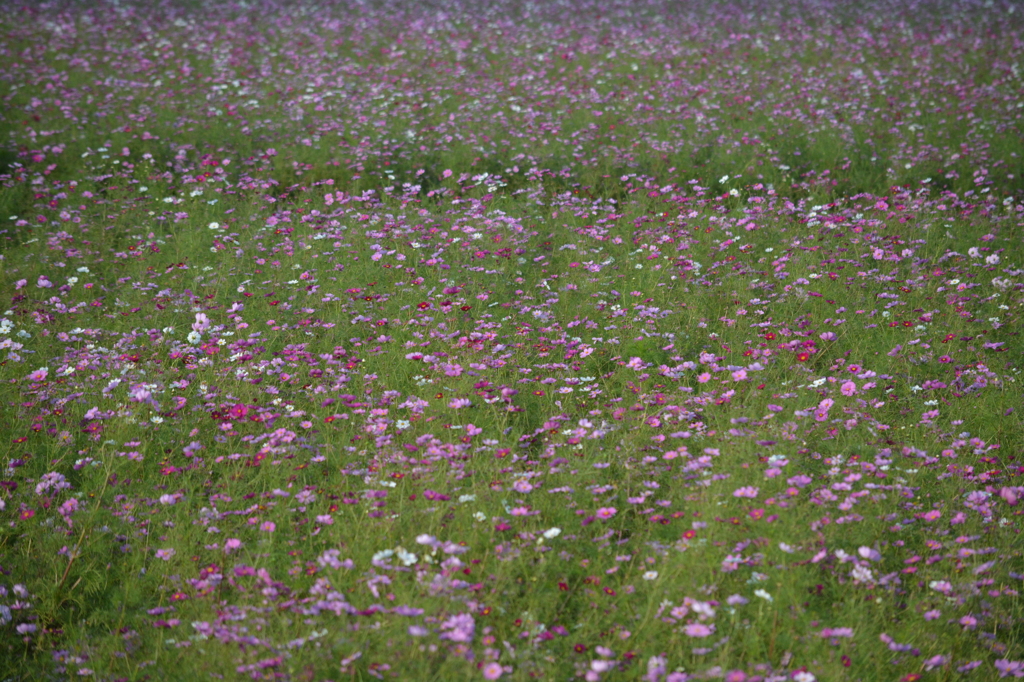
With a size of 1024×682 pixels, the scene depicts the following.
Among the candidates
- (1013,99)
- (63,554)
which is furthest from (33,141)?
(1013,99)

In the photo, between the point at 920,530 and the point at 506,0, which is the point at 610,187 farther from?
the point at 506,0

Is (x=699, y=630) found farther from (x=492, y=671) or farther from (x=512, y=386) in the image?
(x=512, y=386)

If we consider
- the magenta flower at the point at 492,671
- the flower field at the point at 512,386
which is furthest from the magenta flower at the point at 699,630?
the magenta flower at the point at 492,671

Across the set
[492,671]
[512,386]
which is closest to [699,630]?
[492,671]

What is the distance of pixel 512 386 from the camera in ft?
13.7

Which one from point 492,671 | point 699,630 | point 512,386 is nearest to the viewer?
point 492,671

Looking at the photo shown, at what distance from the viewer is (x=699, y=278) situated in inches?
207

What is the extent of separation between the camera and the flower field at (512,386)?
2.74 metres

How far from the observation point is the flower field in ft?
9.00

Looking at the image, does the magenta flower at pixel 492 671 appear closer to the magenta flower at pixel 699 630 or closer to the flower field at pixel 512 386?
the flower field at pixel 512 386

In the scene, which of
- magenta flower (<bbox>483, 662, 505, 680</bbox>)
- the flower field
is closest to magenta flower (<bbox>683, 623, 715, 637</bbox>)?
the flower field

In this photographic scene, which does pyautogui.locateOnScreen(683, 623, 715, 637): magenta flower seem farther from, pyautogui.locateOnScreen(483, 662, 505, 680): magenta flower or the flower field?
pyautogui.locateOnScreen(483, 662, 505, 680): magenta flower

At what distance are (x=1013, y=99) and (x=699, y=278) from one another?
619cm

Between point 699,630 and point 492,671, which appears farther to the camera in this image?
point 699,630
